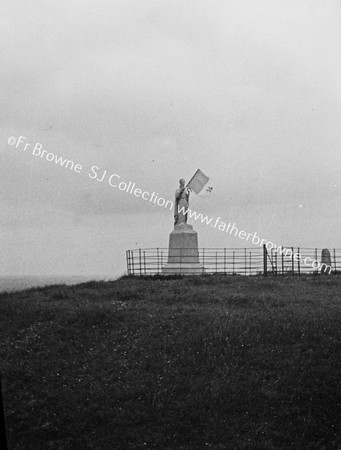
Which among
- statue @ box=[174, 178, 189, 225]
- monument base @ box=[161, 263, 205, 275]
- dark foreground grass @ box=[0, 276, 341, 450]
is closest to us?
dark foreground grass @ box=[0, 276, 341, 450]

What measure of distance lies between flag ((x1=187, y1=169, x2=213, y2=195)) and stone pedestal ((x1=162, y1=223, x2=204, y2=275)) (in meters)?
2.18

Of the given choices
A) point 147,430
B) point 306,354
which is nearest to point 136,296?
point 306,354

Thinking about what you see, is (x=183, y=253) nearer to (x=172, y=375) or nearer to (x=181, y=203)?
(x=181, y=203)

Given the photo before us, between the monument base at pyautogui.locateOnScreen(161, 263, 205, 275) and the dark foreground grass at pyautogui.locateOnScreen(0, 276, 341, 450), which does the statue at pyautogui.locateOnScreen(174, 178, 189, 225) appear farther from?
the dark foreground grass at pyautogui.locateOnScreen(0, 276, 341, 450)

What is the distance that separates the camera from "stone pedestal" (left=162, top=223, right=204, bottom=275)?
949 inches

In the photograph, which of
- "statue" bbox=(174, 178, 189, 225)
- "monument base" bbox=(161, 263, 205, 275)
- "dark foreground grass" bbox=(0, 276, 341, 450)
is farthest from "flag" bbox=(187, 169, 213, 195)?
"dark foreground grass" bbox=(0, 276, 341, 450)

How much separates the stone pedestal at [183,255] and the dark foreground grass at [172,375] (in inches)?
336

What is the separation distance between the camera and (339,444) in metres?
8.53

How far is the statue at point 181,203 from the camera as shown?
25234mm

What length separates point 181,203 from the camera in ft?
83.3

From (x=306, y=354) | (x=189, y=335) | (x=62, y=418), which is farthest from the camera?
(x=189, y=335)

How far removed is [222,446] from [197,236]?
16504 millimetres

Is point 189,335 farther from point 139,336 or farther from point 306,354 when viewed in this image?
point 306,354

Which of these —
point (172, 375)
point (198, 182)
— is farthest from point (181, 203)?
point (172, 375)
